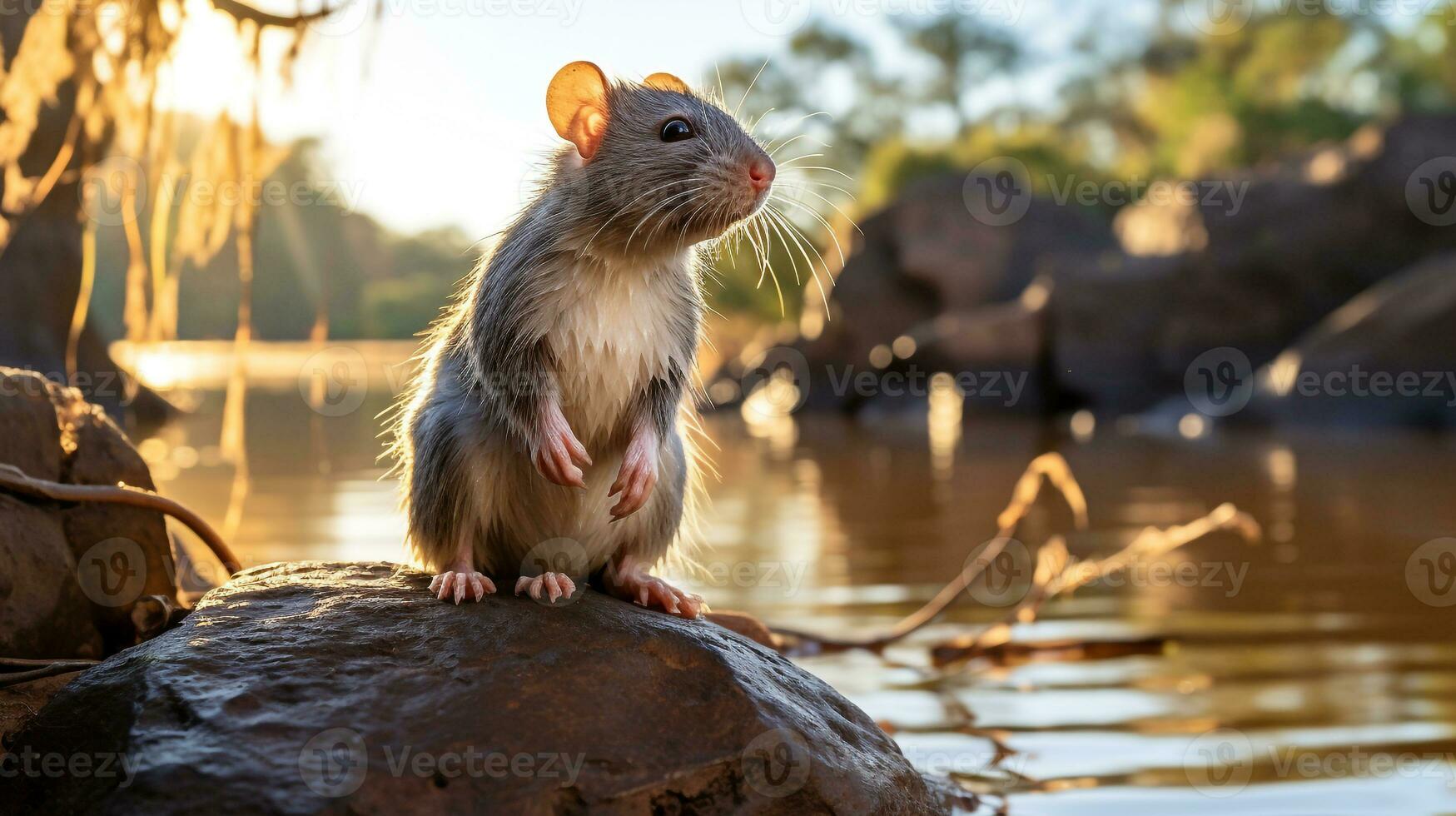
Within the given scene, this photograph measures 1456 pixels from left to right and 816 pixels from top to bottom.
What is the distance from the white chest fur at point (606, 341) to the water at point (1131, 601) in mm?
1444

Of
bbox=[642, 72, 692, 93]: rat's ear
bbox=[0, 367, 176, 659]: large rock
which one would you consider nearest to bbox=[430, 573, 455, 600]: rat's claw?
bbox=[0, 367, 176, 659]: large rock

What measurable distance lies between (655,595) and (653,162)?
3.83 feet

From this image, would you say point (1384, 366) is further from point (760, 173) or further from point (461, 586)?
point (461, 586)

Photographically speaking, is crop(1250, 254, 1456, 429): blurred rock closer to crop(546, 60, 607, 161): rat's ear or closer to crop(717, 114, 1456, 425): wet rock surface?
A: crop(717, 114, 1456, 425): wet rock surface

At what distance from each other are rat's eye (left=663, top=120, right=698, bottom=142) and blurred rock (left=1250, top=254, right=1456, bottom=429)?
1479 cm

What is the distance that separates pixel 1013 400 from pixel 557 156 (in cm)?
1919

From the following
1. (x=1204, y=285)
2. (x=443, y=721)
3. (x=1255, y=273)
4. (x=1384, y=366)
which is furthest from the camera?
(x=1204, y=285)

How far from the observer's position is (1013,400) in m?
22.5

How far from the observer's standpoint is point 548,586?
11.2ft

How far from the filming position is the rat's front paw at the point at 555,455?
11.1ft

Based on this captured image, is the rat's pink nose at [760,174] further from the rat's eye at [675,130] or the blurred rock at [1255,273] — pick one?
the blurred rock at [1255,273]

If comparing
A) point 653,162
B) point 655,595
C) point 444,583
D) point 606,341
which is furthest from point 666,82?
point 444,583

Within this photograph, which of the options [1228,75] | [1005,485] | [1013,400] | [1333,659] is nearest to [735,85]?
[1228,75]

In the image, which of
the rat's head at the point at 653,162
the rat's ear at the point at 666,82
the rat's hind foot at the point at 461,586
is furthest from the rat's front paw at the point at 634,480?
the rat's ear at the point at 666,82
